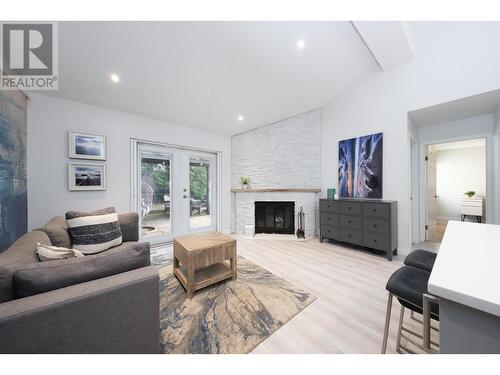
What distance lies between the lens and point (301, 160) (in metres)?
4.05

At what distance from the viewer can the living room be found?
3.02 ft

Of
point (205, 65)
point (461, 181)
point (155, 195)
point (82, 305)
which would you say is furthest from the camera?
point (461, 181)

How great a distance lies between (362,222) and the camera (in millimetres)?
2967

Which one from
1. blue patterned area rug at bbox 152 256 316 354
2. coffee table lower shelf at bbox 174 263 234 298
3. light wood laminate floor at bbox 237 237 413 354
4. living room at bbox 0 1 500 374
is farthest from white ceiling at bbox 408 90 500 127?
coffee table lower shelf at bbox 174 263 234 298

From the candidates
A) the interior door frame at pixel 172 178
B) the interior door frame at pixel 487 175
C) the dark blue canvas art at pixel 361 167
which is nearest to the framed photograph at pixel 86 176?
the interior door frame at pixel 172 178

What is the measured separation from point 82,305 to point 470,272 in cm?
161

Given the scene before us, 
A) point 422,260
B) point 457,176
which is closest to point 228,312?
point 422,260

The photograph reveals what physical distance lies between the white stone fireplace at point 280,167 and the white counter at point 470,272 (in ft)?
9.54

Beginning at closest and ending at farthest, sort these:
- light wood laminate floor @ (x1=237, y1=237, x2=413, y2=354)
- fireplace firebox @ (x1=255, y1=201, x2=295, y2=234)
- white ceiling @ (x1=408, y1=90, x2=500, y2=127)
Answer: light wood laminate floor @ (x1=237, y1=237, x2=413, y2=354) < white ceiling @ (x1=408, y1=90, x2=500, y2=127) < fireplace firebox @ (x1=255, y1=201, x2=295, y2=234)

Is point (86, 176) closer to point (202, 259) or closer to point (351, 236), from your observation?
point (202, 259)

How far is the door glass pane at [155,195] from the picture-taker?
11.5ft

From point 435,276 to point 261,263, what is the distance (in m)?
2.27

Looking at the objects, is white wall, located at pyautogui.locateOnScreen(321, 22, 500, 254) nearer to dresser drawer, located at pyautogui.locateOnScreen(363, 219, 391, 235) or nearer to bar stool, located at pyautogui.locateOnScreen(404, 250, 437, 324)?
dresser drawer, located at pyautogui.locateOnScreen(363, 219, 391, 235)
